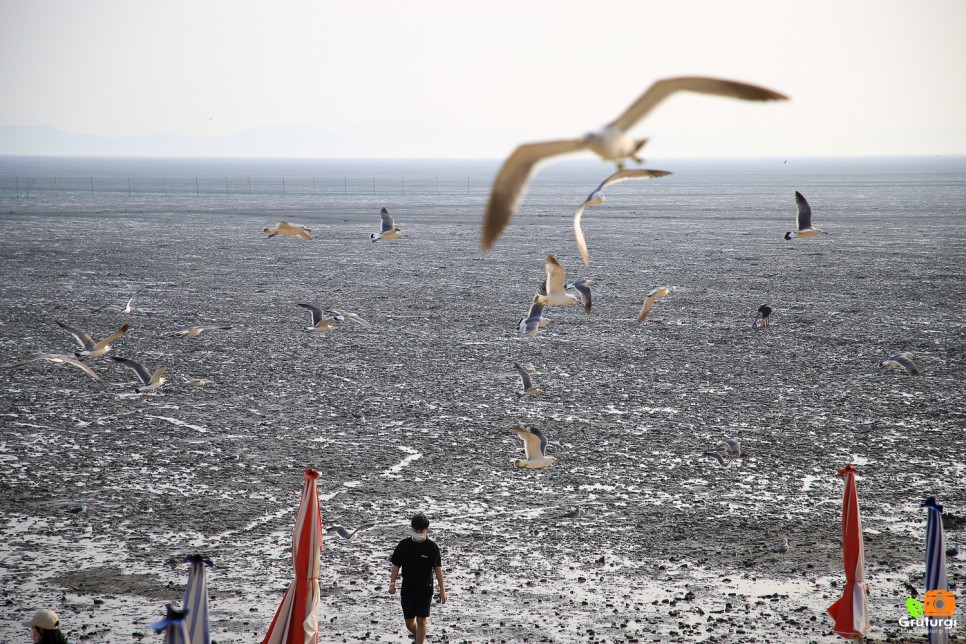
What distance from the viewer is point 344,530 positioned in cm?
1130

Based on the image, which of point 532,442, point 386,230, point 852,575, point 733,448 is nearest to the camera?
point 852,575

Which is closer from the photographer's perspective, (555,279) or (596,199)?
(596,199)

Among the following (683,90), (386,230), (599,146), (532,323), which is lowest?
(532,323)

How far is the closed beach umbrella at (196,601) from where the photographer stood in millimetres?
6645

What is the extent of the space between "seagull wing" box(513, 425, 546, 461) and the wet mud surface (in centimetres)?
79

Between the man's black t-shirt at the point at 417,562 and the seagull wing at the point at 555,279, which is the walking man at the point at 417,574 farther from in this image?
the seagull wing at the point at 555,279

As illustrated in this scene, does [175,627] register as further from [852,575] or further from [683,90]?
[852,575]

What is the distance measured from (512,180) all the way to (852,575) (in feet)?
16.3

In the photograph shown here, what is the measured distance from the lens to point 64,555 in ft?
35.7

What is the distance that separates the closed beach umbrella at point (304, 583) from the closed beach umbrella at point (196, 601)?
3.12ft

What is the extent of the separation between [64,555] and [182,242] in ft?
130

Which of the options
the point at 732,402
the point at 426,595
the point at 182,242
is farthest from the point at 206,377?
the point at 182,242

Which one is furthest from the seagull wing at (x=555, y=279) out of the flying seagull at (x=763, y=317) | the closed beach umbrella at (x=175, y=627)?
the flying seagull at (x=763, y=317)

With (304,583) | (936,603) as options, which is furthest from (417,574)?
(936,603)
